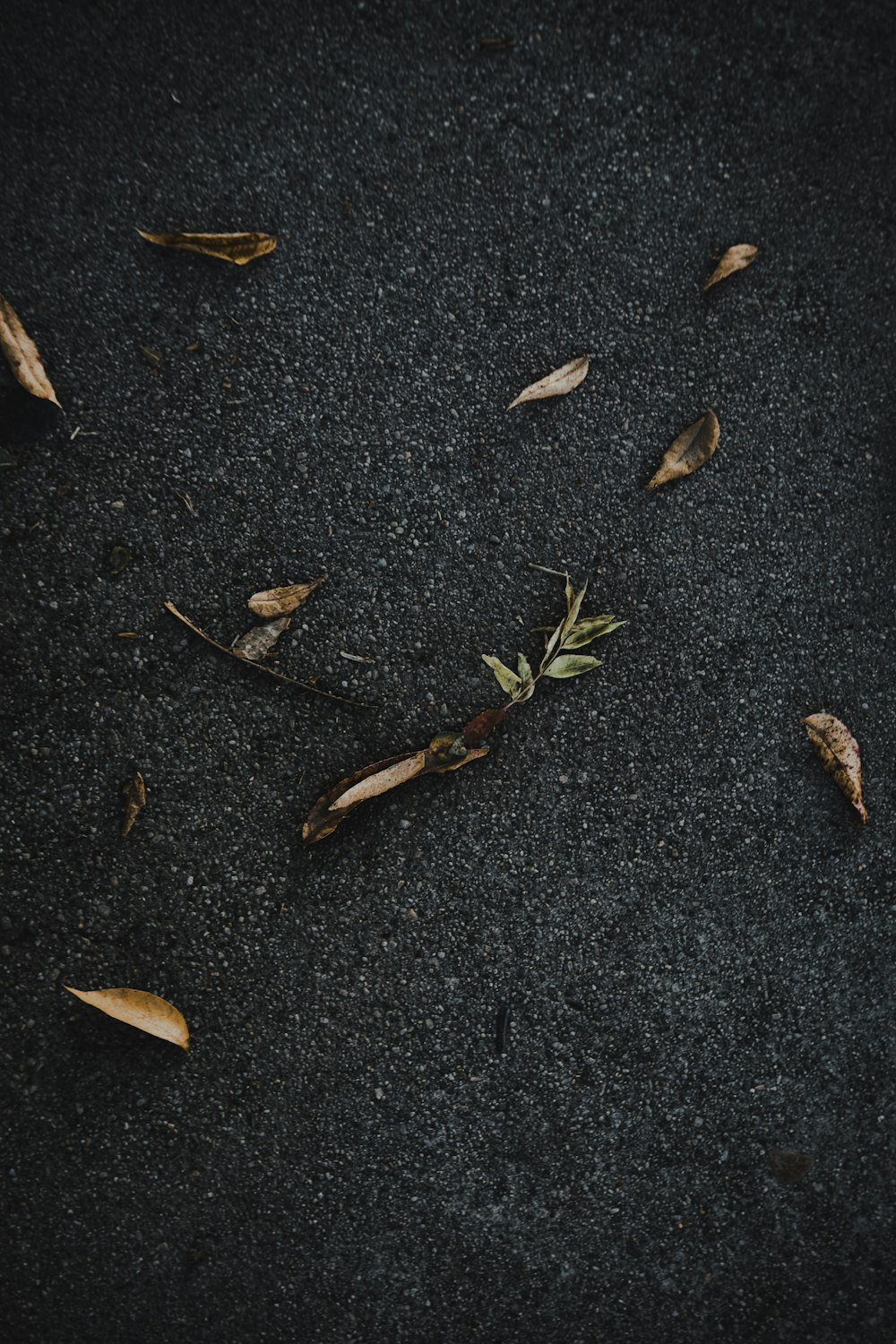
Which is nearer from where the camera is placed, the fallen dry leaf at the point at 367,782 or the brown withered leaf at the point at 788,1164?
the fallen dry leaf at the point at 367,782

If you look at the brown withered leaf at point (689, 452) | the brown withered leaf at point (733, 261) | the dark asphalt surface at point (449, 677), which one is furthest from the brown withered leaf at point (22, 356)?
the brown withered leaf at point (733, 261)

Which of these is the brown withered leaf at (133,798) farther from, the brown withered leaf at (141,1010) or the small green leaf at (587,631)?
the small green leaf at (587,631)

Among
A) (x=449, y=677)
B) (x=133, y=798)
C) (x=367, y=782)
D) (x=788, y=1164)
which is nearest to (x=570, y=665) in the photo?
(x=449, y=677)

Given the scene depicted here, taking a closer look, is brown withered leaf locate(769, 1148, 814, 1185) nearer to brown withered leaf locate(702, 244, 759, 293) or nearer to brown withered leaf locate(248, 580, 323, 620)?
brown withered leaf locate(248, 580, 323, 620)

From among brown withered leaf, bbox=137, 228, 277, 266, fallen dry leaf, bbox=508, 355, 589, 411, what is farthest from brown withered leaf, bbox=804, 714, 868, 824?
brown withered leaf, bbox=137, 228, 277, 266

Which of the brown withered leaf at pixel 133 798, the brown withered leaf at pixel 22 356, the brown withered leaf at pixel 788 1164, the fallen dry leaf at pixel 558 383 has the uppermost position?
the brown withered leaf at pixel 22 356

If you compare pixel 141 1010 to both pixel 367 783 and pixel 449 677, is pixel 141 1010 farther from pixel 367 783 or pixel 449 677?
pixel 449 677
